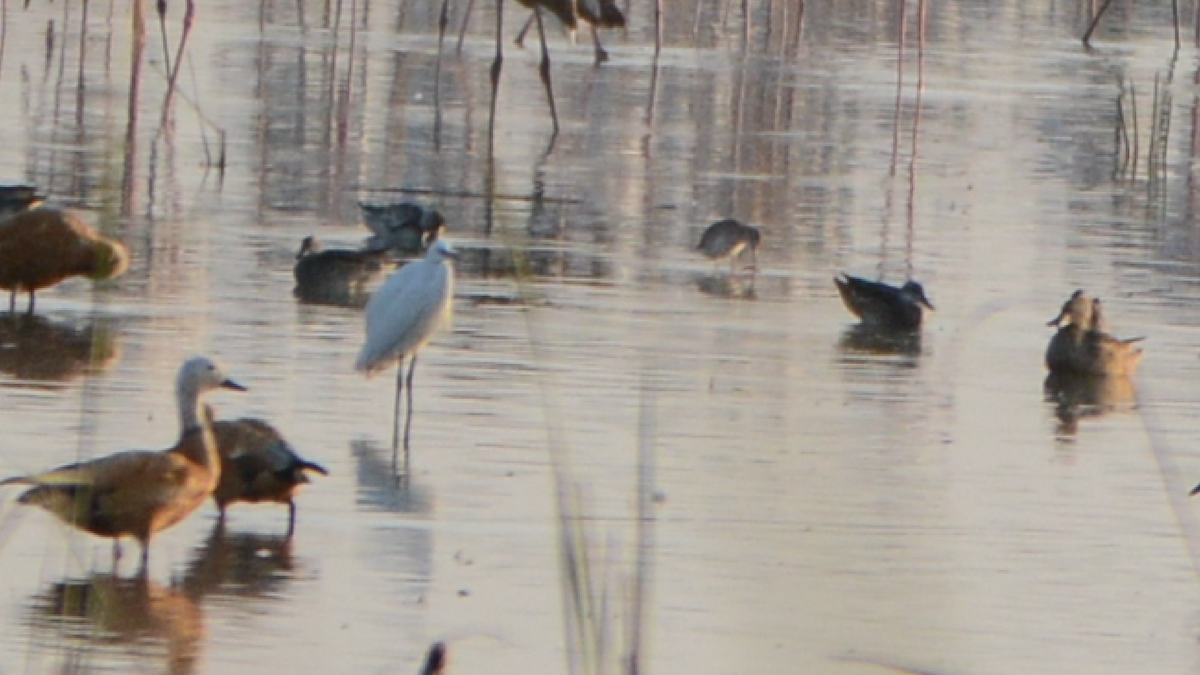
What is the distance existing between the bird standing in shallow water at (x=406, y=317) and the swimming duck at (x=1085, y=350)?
2.68 m

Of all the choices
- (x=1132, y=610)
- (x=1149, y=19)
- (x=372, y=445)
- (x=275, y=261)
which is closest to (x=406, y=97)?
(x=275, y=261)

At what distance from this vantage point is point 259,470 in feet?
24.9

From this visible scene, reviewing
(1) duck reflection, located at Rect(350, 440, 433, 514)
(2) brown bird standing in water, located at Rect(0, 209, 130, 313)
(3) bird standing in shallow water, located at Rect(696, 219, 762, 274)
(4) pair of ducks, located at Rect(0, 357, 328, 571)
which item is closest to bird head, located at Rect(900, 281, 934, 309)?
(3) bird standing in shallow water, located at Rect(696, 219, 762, 274)

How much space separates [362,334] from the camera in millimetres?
11336

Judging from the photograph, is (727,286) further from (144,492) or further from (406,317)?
(144,492)

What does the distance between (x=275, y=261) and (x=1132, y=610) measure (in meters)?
6.72

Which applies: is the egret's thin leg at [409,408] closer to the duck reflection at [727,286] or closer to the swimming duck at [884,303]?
the swimming duck at [884,303]

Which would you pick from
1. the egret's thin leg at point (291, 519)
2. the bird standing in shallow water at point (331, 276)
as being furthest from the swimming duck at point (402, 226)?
the egret's thin leg at point (291, 519)

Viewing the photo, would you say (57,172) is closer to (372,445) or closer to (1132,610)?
(372,445)

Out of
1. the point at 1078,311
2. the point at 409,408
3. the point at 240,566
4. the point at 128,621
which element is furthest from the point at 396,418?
the point at 1078,311

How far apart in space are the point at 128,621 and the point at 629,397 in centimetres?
369

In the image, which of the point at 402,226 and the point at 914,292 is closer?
the point at 914,292

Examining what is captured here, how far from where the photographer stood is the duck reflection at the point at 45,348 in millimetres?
9883

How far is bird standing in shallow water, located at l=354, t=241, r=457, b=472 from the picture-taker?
962cm
